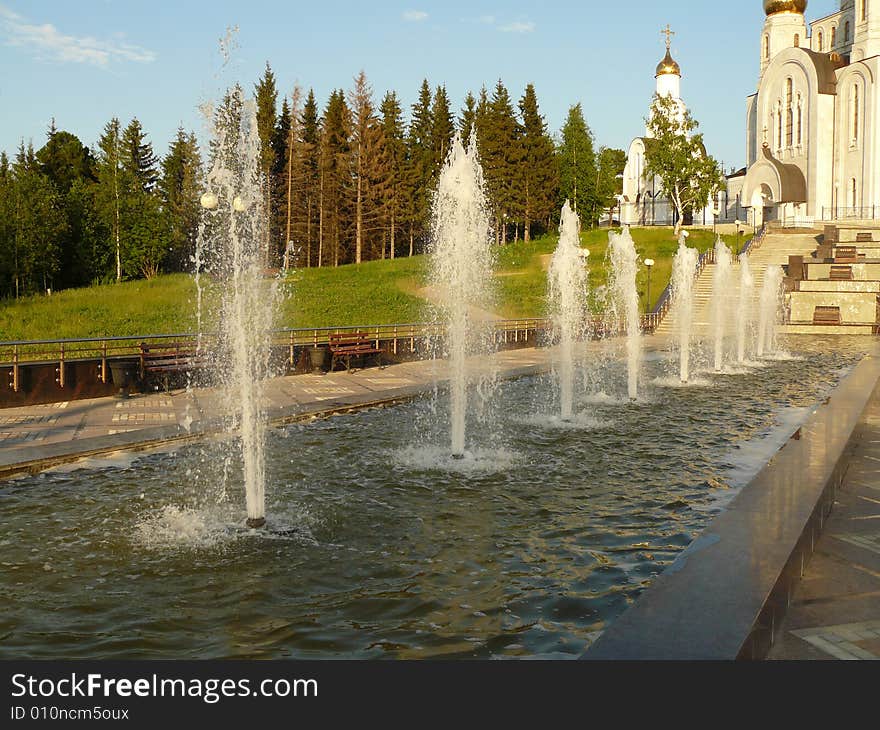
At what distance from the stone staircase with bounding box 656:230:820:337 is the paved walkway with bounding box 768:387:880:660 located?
77.7 feet

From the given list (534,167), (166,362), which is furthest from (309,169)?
(166,362)

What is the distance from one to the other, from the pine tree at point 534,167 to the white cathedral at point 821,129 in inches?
539

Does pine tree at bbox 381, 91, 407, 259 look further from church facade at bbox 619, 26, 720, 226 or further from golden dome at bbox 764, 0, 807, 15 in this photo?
golden dome at bbox 764, 0, 807, 15

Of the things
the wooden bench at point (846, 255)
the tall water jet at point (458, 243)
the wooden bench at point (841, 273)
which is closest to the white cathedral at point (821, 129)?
the wooden bench at point (846, 255)

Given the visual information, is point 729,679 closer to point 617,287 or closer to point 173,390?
point 173,390

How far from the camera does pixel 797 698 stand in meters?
3.21

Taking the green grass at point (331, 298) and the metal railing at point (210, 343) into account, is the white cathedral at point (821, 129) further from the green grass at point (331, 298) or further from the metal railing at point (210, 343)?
the metal railing at point (210, 343)

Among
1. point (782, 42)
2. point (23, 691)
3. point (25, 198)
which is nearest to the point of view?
point (23, 691)

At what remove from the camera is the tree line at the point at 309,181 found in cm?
4916

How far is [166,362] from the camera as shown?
578 inches

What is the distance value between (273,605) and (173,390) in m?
10.3

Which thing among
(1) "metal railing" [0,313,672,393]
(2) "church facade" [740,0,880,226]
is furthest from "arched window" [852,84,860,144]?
(1) "metal railing" [0,313,672,393]

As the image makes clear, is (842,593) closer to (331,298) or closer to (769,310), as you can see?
(769,310)

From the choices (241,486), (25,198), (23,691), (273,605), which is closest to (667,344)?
(241,486)
